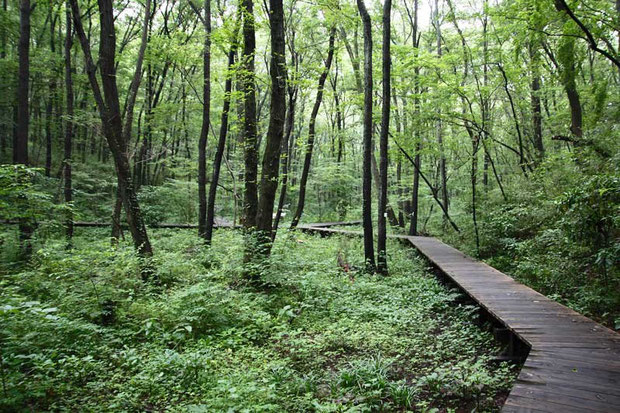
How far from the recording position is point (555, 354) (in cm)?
395

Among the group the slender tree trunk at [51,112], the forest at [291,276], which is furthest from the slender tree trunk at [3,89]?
the slender tree trunk at [51,112]

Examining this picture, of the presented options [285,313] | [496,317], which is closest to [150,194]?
[285,313]

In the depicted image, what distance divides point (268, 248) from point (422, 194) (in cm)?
1545

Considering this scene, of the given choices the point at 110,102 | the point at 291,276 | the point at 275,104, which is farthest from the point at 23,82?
the point at 291,276

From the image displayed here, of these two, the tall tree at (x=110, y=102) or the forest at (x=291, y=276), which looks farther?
the tall tree at (x=110, y=102)

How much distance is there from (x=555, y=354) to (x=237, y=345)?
4091 millimetres

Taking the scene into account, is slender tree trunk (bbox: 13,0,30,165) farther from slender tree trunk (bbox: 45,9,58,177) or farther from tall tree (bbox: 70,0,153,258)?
slender tree trunk (bbox: 45,9,58,177)

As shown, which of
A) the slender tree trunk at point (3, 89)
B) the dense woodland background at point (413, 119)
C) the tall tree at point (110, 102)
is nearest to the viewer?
the dense woodland background at point (413, 119)

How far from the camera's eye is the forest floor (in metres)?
3.55

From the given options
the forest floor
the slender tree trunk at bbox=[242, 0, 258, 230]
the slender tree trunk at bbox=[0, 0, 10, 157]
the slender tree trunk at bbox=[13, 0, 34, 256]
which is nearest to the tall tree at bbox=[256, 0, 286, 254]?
the slender tree trunk at bbox=[242, 0, 258, 230]

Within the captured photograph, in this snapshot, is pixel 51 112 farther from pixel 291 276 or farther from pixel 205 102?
pixel 291 276

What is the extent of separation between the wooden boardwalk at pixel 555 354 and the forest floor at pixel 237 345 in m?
0.45

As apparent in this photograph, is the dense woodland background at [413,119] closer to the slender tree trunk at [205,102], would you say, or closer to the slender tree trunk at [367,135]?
the slender tree trunk at [205,102]

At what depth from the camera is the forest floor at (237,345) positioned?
11.6 ft
